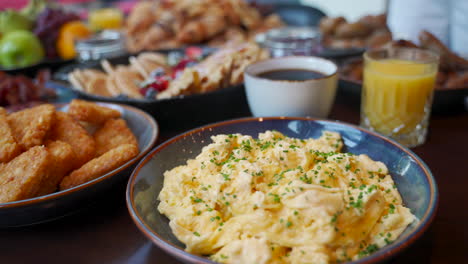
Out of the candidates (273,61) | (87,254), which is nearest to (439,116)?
(273,61)

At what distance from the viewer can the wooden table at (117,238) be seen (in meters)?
1.12

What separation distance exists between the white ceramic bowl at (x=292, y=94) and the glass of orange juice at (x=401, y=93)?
0.62ft

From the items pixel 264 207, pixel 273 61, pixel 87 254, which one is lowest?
pixel 87 254

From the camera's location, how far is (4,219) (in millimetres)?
1192

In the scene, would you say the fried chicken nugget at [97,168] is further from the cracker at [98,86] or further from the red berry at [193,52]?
the red berry at [193,52]

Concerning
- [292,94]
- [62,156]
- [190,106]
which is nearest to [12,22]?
[190,106]

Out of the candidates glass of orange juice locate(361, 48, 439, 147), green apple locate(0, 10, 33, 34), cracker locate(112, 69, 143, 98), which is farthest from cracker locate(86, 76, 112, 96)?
green apple locate(0, 10, 33, 34)

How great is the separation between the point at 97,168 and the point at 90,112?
0.45 metres

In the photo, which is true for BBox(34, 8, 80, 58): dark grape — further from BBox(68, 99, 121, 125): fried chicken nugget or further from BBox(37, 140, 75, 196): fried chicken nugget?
BBox(37, 140, 75, 196): fried chicken nugget

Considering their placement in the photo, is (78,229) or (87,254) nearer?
(87,254)

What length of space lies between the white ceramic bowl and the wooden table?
59cm

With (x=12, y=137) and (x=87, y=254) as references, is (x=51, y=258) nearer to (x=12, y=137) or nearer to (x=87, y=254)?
(x=87, y=254)

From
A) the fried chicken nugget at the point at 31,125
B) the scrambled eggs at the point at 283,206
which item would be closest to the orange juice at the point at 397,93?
the scrambled eggs at the point at 283,206

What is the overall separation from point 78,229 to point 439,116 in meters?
1.85
